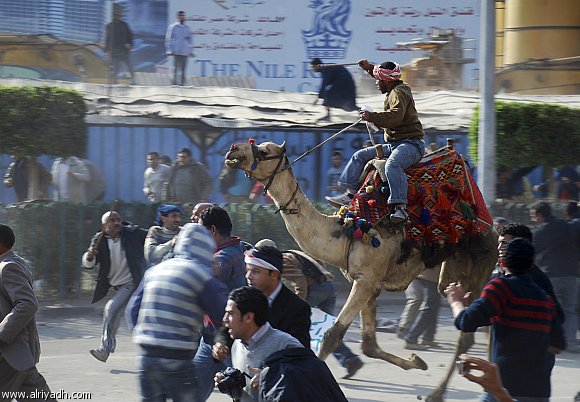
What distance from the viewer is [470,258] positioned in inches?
412

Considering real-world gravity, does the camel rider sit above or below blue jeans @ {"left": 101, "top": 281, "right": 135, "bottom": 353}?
above

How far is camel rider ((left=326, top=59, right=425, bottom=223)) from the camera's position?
9578 millimetres

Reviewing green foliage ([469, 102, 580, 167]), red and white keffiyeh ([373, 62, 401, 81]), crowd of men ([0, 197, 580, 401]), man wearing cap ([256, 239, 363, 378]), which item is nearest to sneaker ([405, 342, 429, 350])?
man wearing cap ([256, 239, 363, 378])

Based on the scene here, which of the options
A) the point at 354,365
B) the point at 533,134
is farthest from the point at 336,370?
the point at 533,134

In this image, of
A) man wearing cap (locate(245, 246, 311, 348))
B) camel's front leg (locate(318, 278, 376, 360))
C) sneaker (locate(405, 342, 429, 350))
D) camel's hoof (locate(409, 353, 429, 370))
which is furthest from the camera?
sneaker (locate(405, 342, 429, 350))

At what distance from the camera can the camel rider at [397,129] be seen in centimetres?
958

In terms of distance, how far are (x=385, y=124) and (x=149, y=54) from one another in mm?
15100

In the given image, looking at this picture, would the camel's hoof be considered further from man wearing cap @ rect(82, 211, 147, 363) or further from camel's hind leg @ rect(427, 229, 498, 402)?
man wearing cap @ rect(82, 211, 147, 363)

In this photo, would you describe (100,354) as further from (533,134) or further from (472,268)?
(533,134)

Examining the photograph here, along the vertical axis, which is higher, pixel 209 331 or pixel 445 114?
pixel 445 114

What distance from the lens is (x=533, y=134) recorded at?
1576 cm

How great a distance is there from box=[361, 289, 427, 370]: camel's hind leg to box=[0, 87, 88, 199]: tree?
22.2ft

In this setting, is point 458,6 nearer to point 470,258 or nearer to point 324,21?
point 324,21

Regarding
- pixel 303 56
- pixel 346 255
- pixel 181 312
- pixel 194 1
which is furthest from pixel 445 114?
pixel 181 312
